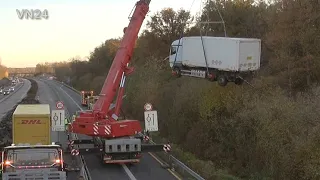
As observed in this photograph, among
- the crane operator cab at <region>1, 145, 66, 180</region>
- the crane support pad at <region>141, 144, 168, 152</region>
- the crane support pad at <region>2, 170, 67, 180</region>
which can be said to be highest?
the crane operator cab at <region>1, 145, 66, 180</region>

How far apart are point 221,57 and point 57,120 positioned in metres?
9.29

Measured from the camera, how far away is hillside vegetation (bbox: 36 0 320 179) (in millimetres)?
18750

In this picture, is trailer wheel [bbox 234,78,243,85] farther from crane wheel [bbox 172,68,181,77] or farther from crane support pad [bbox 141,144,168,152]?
crane support pad [bbox 141,144,168,152]

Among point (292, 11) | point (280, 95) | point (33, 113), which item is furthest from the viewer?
point (292, 11)

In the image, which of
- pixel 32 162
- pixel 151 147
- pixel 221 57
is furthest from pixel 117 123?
pixel 32 162

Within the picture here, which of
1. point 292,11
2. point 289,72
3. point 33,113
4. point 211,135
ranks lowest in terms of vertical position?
point 211,135

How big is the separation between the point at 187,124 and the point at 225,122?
244 inches

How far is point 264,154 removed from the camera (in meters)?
21.1

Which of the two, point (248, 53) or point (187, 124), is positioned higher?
point (248, 53)

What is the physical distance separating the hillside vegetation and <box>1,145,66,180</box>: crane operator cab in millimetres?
6743

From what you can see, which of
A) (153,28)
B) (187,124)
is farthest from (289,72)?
(153,28)

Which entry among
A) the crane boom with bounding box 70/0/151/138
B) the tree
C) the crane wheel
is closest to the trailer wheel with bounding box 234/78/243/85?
the crane wheel

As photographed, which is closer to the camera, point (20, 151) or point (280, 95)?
point (20, 151)

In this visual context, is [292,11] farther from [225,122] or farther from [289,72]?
[225,122]
